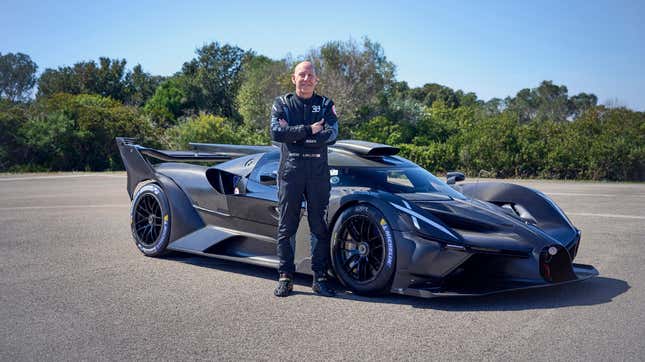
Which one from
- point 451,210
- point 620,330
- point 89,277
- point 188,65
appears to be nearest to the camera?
point 620,330

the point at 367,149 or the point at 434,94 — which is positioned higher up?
the point at 434,94

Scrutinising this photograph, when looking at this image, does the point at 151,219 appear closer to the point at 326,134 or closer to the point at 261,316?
the point at 326,134

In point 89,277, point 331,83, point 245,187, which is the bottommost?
point 89,277

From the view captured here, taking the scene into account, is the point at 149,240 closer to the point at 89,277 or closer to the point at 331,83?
the point at 89,277

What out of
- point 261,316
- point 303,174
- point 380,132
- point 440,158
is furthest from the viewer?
point 380,132

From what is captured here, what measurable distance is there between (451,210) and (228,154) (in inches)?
118

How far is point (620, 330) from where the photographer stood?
4.15m

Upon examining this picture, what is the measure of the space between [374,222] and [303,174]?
28.1 inches

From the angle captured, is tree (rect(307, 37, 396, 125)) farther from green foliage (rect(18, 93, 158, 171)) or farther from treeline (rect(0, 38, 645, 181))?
green foliage (rect(18, 93, 158, 171))

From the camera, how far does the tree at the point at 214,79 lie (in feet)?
196

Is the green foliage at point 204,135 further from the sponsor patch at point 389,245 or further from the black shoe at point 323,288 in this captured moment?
the sponsor patch at point 389,245

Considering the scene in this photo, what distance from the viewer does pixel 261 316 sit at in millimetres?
4516

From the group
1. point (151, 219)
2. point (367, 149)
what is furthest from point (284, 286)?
point (151, 219)

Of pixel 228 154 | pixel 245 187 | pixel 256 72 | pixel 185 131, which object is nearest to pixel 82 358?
pixel 245 187
